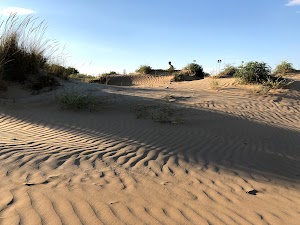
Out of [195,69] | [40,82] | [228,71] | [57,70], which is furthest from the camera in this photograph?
[195,69]

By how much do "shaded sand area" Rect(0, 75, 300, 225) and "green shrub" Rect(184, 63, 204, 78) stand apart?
12.1 meters

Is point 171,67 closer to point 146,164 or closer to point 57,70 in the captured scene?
point 57,70

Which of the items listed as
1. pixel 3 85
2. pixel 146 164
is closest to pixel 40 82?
pixel 3 85

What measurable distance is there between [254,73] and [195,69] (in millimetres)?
8006

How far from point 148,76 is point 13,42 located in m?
11.4

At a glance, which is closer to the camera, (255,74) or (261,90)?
(261,90)

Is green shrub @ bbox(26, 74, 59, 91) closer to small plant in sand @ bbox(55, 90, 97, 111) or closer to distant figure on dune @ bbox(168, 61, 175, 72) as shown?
small plant in sand @ bbox(55, 90, 97, 111)

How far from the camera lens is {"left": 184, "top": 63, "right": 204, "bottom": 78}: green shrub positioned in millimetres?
22491

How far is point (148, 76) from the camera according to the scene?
879 inches

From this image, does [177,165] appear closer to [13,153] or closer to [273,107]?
[13,153]

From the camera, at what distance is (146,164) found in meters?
5.15

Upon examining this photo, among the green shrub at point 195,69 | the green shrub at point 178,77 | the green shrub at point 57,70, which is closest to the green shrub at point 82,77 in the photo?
the green shrub at point 57,70

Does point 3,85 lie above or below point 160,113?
above

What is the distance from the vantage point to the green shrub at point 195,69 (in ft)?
73.8
